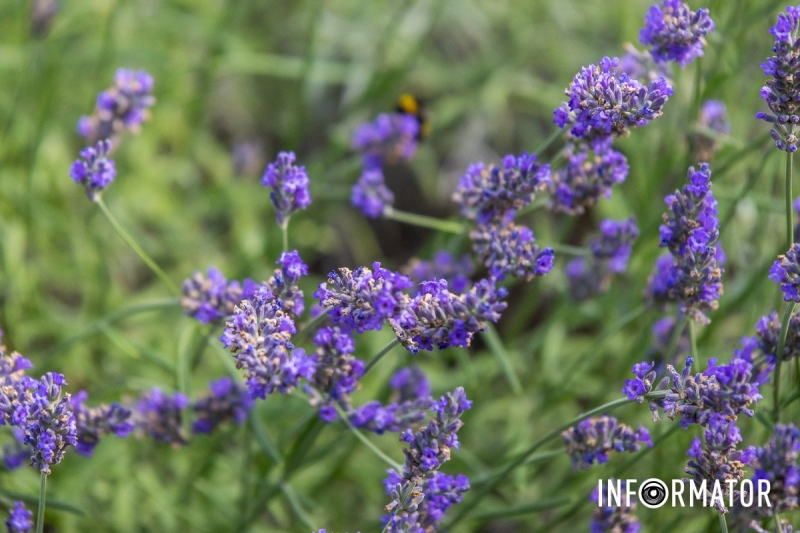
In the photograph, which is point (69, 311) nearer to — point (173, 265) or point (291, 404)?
point (173, 265)

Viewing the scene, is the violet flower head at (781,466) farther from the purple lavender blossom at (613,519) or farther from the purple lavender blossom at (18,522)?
the purple lavender blossom at (18,522)

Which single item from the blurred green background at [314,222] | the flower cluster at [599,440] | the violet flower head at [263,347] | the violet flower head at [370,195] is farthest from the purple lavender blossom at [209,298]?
the flower cluster at [599,440]

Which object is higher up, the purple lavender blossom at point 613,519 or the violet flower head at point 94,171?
the violet flower head at point 94,171

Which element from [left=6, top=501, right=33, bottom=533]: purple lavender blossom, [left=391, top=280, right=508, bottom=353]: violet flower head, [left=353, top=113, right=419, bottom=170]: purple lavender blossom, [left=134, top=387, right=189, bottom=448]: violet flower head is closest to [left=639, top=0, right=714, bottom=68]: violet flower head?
[left=391, top=280, right=508, bottom=353]: violet flower head

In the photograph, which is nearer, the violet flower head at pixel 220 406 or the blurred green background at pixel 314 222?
the violet flower head at pixel 220 406

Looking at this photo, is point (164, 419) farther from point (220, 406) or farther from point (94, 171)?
point (94, 171)

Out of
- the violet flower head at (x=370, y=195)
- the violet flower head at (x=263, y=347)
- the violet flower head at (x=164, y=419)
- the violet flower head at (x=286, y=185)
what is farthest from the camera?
the violet flower head at (x=370, y=195)

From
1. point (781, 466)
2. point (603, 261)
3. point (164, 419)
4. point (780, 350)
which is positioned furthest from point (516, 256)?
point (164, 419)
